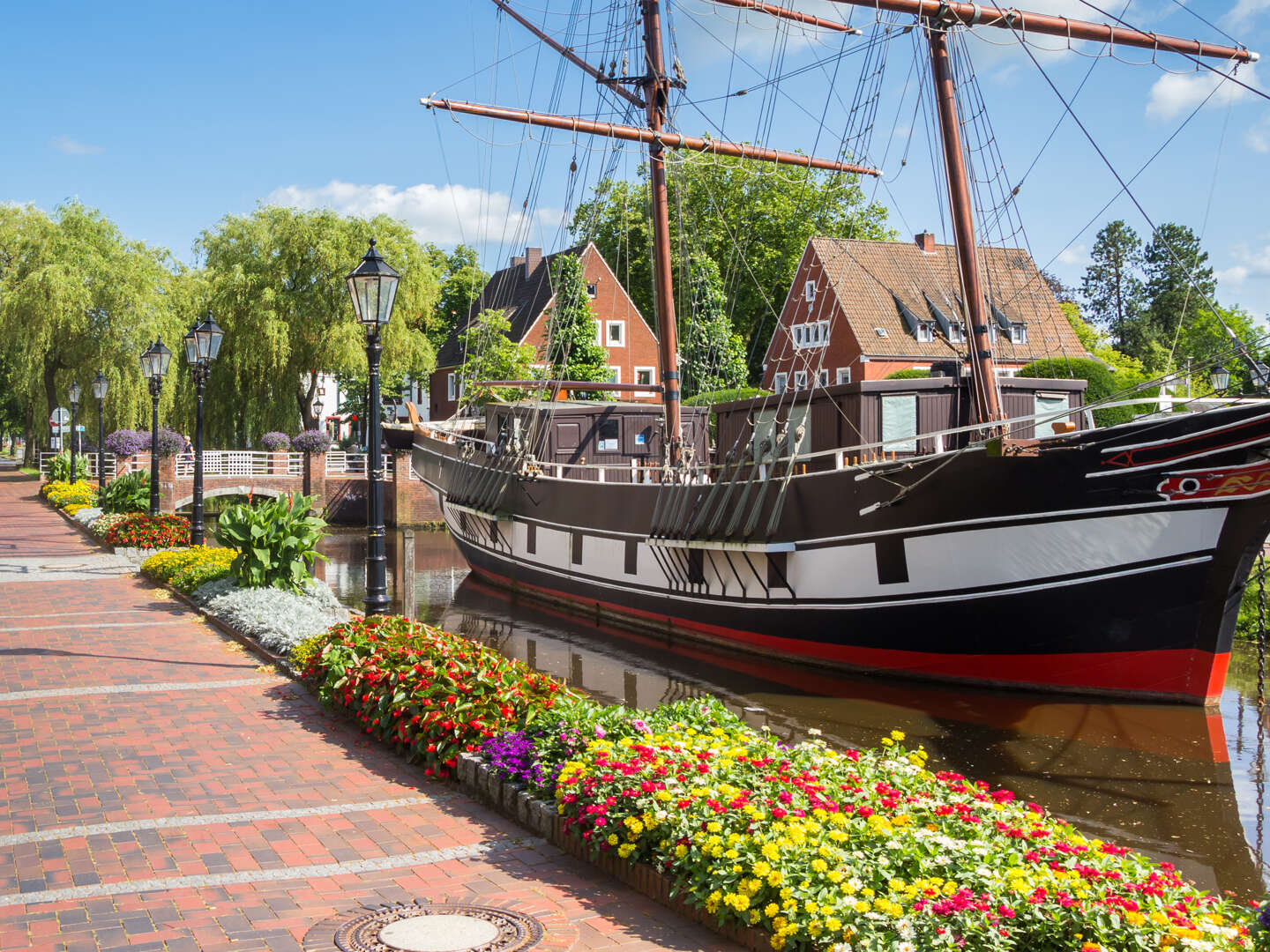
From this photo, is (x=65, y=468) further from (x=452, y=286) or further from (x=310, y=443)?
(x=452, y=286)

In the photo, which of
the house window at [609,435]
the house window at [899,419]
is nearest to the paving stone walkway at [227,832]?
the house window at [899,419]

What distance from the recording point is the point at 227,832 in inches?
262

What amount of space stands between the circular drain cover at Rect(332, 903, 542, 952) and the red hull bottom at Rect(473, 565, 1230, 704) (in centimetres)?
1070

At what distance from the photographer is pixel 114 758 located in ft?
27.0

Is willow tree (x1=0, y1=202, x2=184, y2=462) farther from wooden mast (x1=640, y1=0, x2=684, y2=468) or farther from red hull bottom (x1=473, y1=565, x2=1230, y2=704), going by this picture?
red hull bottom (x1=473, y1=565, x2=1230, y2=704)

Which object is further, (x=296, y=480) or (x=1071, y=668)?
(x=296, y=480)

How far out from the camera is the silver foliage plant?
12.4 m

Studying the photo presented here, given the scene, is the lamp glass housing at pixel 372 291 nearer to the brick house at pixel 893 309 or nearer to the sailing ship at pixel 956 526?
the sailing ship at pixel 956 526

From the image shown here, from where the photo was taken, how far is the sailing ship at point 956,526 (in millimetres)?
13297

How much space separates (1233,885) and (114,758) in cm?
852

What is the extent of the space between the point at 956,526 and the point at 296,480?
36.0 metres

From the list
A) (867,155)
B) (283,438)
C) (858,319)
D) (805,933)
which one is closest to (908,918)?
(805,933)

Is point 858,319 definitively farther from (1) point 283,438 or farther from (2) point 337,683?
(2) point 337,683

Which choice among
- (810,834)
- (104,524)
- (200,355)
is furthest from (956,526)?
(104,524)
